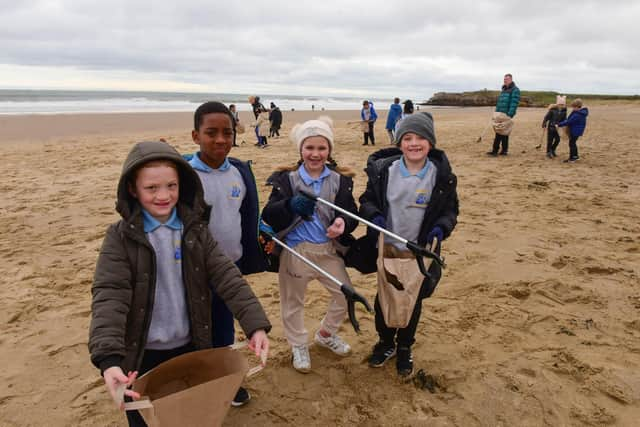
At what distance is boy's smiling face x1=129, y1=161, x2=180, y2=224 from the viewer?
180 cm

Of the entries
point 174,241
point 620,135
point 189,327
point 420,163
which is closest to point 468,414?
point 420,163

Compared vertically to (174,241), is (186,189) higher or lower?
higher

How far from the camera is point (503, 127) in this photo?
33.6 ft

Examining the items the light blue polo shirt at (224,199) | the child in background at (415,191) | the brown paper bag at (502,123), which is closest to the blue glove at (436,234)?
the child in background at (415,191)

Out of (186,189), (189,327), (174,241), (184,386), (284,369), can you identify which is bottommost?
(284,369)

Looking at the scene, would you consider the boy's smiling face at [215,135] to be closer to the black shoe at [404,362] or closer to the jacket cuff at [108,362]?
the jacket cuff at [108,362]

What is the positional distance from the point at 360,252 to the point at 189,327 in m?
1.29

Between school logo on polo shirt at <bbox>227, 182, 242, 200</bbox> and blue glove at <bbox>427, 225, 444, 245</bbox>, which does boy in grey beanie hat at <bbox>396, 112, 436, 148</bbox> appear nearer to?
blue glove at <bbox>427, 225, 444, 245</bbox>

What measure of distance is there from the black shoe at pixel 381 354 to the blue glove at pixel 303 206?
1220 mm

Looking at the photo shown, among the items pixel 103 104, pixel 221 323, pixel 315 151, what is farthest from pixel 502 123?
pixel 103 104

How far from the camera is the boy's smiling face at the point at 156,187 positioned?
180 cm

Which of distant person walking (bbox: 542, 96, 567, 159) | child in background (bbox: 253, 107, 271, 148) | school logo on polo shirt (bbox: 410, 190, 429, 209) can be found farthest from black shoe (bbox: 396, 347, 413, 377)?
child in background (bbox: 253, 107, 271, 148)

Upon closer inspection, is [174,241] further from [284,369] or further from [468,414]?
[468,414]

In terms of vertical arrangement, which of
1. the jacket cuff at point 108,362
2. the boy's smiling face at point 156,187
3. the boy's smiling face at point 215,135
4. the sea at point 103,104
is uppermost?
the sea at point 103,104
